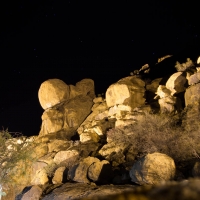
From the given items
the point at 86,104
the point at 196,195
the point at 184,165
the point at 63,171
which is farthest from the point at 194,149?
the point at 86,104

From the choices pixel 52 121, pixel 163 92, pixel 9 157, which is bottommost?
pixel 9 157

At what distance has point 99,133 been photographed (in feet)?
80.7

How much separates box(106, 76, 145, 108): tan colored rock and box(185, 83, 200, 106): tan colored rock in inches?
276

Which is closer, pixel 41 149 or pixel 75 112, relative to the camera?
pixel 41 149

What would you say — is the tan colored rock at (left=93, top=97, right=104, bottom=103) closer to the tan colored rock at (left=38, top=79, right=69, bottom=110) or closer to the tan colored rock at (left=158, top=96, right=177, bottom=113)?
the tan colored rock at (left=38, top=79, right=69, bottom=110)

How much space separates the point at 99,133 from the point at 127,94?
448cm

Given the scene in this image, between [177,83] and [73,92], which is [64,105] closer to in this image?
[73,92]

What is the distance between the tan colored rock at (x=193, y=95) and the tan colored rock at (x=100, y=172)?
7.27 metres

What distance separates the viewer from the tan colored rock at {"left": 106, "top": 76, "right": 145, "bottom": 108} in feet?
83.6

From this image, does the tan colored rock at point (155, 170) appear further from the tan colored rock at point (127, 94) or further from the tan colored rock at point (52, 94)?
the tan colored rock at point (52, 94)

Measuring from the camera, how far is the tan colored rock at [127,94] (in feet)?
83.6

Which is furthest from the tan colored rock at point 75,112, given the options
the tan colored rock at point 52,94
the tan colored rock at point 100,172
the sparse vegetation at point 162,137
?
the tan colored rock at point 100,172

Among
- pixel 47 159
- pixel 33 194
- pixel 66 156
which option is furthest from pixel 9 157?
pixel 47 159

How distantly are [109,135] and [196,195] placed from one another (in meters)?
19.4
